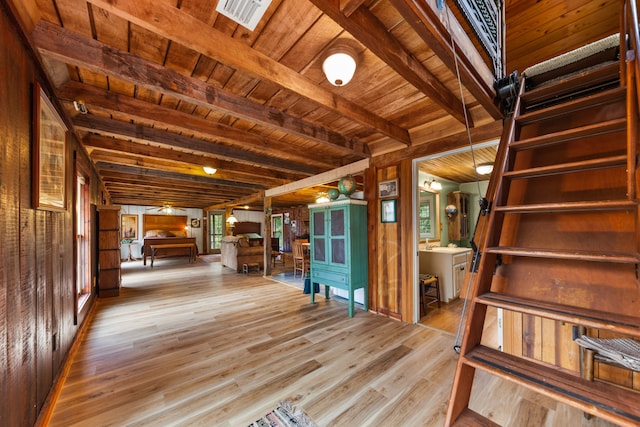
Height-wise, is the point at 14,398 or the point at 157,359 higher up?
the point at 14,398

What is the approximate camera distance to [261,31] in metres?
1.56

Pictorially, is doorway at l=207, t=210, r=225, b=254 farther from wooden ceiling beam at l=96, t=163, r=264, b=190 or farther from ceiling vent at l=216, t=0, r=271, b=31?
ceiling vent at l=216, t=0, r=271, b=31

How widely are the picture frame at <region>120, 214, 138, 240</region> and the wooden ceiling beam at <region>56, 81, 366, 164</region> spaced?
9.51 meters

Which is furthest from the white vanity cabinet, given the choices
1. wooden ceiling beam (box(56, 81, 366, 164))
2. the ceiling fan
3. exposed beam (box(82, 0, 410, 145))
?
the ceiling fan

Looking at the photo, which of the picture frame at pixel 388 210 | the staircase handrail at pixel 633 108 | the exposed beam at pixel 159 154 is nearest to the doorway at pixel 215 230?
the exposed beam at pixel 159 154

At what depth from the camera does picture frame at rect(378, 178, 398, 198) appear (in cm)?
335

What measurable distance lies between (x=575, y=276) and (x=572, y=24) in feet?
8.73

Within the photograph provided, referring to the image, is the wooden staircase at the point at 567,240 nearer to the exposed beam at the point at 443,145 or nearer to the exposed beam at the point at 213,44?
the exposed beam at the point at 443,145

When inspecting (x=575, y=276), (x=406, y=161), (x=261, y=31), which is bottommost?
(x=575, y=276)

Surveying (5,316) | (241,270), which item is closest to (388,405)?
(5,316)

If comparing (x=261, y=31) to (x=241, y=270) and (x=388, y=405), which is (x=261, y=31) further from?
(x=241, y=270)

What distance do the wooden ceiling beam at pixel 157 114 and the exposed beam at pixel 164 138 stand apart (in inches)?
8.0

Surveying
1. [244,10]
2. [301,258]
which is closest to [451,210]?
[301,258]

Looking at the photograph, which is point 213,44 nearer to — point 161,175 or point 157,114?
point 157,114
